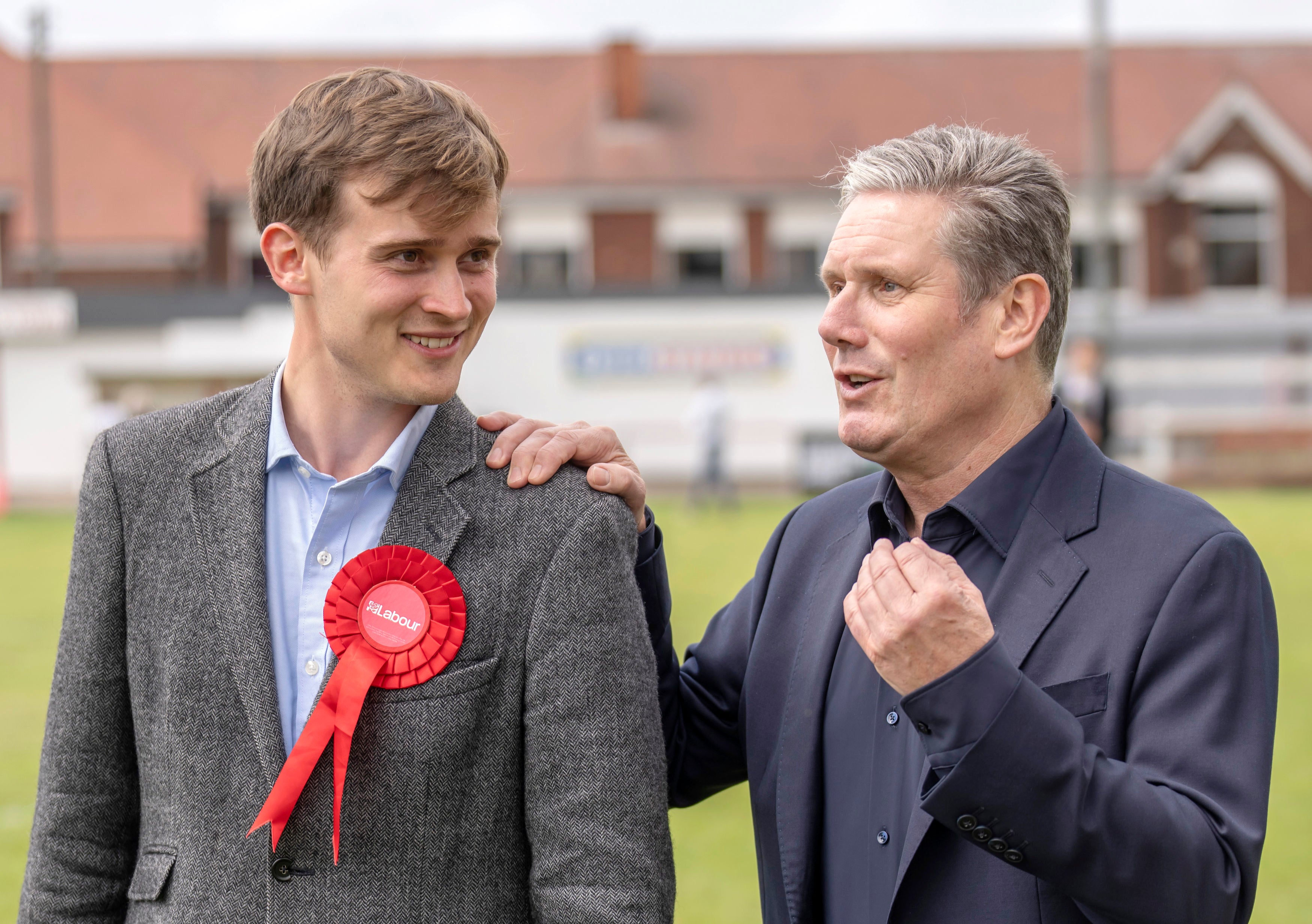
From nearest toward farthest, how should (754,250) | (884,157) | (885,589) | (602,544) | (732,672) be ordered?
(885,589), (602,544), (884,157), (732,672), (754,250)

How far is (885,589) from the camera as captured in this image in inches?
74.5

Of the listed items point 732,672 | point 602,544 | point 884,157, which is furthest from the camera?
point 732,672

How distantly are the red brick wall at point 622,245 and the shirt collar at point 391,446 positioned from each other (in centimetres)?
2987

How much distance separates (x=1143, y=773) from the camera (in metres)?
1.87

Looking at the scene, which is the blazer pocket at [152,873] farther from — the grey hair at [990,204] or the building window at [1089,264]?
the building window at [1089,264]

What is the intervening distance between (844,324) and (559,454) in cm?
55

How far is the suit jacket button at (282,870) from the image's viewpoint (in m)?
1.96

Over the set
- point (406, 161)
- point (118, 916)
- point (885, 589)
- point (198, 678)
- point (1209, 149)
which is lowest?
point (118, 916)

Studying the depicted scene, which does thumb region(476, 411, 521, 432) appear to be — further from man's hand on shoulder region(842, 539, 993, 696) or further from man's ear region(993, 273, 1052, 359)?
man's ear region(993, 273, 1052, 359)

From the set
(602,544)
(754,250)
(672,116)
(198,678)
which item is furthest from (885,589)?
(672,116)

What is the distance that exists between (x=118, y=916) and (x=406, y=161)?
Result: 1.30 metres

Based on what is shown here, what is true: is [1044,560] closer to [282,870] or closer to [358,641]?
[358,641]

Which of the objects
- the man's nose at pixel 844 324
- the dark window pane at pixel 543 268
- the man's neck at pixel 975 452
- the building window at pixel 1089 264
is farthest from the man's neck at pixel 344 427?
the building window at pixel 1089 264

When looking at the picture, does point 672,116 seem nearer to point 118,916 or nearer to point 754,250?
point 754,250
